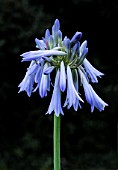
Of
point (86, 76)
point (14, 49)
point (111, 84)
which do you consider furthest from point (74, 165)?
point (86, 76)

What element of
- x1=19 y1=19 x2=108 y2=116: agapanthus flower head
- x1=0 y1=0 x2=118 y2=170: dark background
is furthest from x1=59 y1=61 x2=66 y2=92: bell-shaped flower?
x1=0 y1=0 x2=118 y2=170: dark background

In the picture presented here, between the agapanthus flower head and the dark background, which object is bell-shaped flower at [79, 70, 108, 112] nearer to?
the agapanthus flower head

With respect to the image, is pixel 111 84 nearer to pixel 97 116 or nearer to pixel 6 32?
pixel 97 116

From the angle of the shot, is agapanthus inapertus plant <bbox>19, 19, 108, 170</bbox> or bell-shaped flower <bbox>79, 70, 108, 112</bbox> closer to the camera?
agapanthus inapertus plant <bbox>19, 19, 108, 170</bbox>

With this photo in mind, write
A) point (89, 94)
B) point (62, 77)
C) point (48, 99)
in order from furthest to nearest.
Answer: point (48, 99)
point (89, 94)
point (62, 77)

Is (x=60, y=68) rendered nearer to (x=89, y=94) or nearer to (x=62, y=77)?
(x=62, y=77)

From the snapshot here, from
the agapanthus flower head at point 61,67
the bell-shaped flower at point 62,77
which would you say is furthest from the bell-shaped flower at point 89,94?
the bell-shaped flower at point 62,77

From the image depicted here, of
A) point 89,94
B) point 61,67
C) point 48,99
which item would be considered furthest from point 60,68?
point 48,99

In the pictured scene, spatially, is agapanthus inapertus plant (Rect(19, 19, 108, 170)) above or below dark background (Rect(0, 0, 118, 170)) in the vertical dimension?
below
